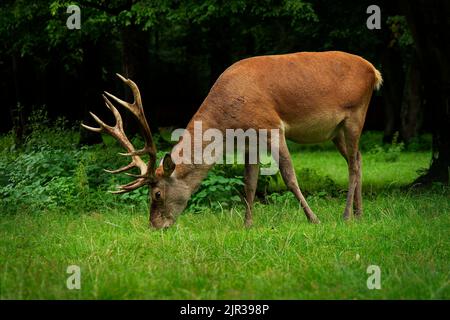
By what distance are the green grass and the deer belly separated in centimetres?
82

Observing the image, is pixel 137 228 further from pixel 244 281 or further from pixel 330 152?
pixel 330 152

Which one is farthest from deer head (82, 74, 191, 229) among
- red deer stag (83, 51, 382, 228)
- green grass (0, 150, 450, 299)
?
green grass (0, 150, 450, 299)

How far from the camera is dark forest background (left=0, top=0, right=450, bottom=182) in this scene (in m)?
10.4

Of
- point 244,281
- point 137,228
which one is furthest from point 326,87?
point 244,281

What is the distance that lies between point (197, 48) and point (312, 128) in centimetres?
2176

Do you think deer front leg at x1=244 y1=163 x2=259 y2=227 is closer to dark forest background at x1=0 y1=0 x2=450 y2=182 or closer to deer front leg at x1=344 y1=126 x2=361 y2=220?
deer front leg at x1=344 y1=126 x2=361 y2=220

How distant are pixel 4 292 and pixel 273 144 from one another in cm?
361

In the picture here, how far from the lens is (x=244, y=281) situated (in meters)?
4.80

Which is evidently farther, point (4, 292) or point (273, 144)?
point (273, 144)

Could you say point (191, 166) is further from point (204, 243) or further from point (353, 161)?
point (353, 161)

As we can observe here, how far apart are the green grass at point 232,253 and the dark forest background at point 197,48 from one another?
8.70ft

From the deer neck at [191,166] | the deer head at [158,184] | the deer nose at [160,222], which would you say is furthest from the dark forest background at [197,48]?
the deer nose at [160,222]

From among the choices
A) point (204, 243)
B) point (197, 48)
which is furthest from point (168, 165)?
point (197, 48)
